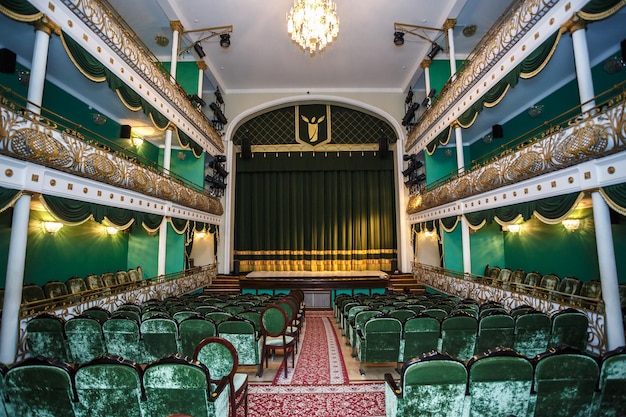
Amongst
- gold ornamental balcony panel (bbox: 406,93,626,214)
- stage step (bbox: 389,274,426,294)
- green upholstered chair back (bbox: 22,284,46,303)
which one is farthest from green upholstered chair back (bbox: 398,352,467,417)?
stage step (bbox: 389,274,426,294)

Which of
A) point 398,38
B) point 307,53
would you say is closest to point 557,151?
point 398,38

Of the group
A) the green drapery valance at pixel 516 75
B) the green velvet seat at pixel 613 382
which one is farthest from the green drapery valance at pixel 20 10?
the green drapery valance at pixel 516 75

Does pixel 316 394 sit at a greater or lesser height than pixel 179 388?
lesser

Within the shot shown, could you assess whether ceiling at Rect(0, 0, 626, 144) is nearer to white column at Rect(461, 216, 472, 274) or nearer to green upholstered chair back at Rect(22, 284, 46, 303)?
white column at Rect(461, 216, 472, 274)

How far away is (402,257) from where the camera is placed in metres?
15.8

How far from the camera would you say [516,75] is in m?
7.56

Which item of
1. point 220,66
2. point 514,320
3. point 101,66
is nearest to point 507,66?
point 514,320

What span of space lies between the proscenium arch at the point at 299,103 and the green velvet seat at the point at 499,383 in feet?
42.9

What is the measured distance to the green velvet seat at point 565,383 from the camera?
2.63 meters

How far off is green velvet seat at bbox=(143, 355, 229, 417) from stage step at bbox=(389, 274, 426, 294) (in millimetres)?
11886

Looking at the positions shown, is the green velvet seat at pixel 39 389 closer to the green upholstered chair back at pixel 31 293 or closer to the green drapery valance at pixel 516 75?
the green upholstered chair back at pixel 31 293

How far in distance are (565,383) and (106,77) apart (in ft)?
29.9

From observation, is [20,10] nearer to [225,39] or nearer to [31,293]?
[31,293]

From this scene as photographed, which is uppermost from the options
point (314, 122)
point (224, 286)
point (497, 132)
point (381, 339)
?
point (314, 122)
